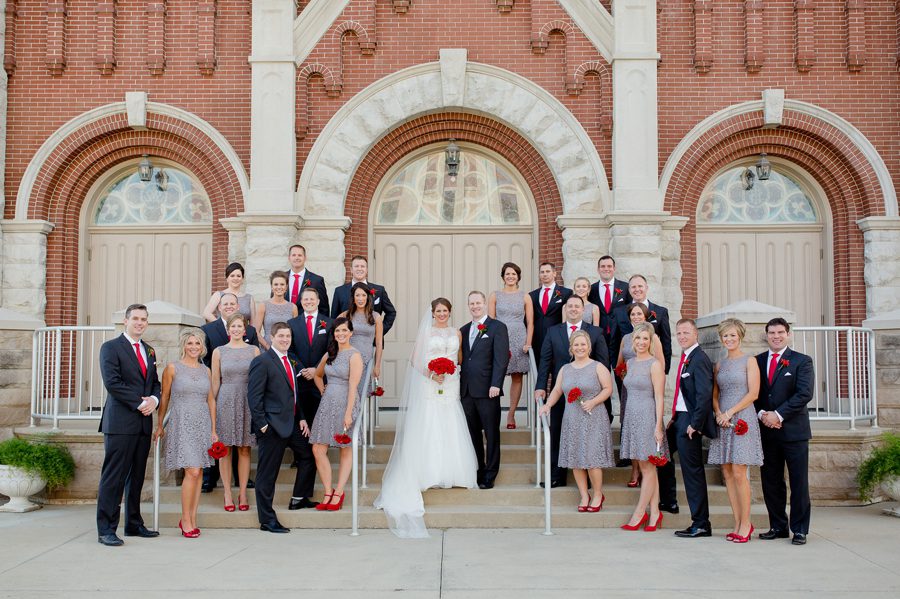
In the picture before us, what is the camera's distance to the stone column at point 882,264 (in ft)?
37.3

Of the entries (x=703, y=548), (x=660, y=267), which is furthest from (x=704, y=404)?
(x=660, y=267)

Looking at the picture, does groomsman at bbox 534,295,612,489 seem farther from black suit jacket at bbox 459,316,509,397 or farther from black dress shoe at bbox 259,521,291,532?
black dress shoe at bbox 259,521,291,532

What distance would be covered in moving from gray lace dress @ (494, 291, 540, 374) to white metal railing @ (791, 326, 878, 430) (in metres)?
2.67

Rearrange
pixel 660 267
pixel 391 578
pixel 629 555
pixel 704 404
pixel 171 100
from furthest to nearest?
pixel 171 100 < pixel 660 267 < pixel 704 404 < pixel 629 555 < pixel 391 578

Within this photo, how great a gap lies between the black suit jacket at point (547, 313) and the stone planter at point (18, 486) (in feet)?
17.1

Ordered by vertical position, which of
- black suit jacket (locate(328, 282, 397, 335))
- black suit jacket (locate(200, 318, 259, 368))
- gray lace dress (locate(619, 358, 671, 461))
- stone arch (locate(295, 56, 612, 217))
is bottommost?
gray lace dress (locate(619, 358, 671, 461))

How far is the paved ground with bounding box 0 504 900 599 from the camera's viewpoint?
564 cm

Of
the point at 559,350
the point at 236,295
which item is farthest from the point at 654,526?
the point at 236,295

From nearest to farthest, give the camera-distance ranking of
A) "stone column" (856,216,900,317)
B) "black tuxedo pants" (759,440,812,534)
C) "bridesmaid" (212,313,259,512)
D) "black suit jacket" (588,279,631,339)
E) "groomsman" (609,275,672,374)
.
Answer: "black tuxedo pants" (759,440,812,534)
"bridesmaid" (212,313,259,512)
"groomsman" (609,275,672,374)
"black suit jacket" (588,279,631,339)
"stone column" (856,216,900,317)

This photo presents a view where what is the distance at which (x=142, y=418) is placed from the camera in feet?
23.8

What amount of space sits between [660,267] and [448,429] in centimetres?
418

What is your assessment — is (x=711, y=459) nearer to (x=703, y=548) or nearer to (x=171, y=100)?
(x=703, y=548)

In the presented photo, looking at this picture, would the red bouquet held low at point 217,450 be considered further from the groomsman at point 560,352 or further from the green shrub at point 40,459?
the groomsman at point 560,352

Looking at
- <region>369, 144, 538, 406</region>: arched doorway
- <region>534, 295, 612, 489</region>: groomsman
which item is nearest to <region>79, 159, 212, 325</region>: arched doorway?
<region>369, 144, 538, 406</region>: arched doorway
